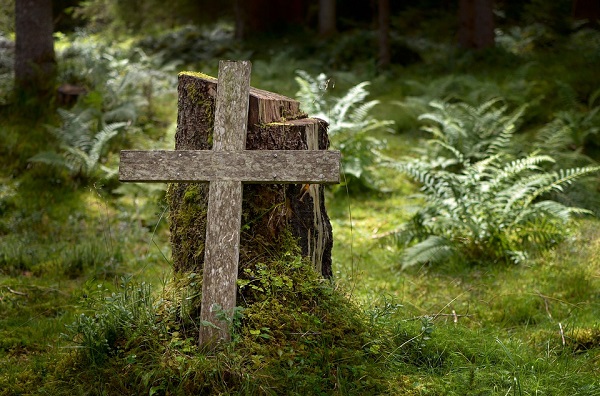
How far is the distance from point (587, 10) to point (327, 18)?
6544 millimetres

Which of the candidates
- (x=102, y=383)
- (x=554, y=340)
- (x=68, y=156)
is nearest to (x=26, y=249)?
(x=68, y=156)

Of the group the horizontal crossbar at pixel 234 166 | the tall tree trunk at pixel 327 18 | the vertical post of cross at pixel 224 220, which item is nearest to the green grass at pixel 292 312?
the vertical post of cross at pixel 224 220

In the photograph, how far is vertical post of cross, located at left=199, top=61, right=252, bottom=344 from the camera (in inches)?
139

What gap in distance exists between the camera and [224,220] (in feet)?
12.0

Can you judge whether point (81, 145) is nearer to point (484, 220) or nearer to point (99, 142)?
point (99, 142)

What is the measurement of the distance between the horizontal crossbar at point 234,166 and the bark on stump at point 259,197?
9.2 inches

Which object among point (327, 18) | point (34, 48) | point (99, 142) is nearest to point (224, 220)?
point (99, 142)

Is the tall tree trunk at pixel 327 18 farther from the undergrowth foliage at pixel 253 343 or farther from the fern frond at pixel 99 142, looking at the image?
the undergrowth foliage at pixel 253 343

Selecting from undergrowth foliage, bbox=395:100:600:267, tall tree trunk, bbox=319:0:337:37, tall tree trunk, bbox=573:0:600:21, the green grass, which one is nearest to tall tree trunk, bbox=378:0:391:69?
tall tree trunk, bbox=319:0:337:37

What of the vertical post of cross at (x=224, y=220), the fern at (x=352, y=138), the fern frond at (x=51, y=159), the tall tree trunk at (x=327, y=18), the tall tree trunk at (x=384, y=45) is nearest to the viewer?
the vertical post of cross at (x=224, y=220)

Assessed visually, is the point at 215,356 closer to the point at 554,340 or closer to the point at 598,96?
the point at 554,340

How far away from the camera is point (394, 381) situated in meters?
3.52

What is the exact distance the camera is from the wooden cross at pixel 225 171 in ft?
11.7

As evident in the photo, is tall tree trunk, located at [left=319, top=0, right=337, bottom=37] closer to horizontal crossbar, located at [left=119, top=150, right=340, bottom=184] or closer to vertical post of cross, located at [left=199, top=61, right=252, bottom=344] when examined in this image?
vertical post of cross, located at [left=199, top=61, right=252, bottom=344]
